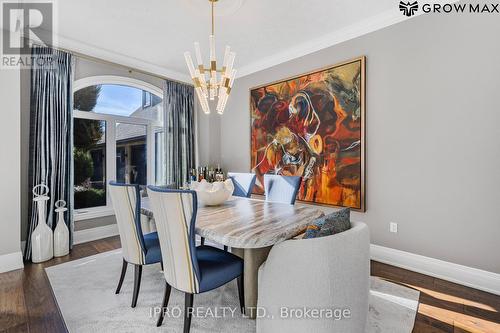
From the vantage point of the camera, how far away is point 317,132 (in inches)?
137

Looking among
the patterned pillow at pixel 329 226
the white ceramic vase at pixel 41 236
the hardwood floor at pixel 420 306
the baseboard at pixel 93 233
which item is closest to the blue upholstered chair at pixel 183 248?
the patterned pillow at pixel 329 226

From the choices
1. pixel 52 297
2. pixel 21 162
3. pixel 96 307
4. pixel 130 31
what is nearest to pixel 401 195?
pixel 96 307

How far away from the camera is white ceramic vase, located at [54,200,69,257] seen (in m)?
3.12

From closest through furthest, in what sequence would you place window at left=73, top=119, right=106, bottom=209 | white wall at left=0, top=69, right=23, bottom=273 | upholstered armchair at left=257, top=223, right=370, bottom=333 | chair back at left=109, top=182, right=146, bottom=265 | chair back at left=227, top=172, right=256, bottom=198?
upholstered armchair at left=257, top=223, right=370, bottom=333 < chair back at left=109, top=182, right=146, bottom=265 < white wall at left=0, top=69, right=23, bottom=273 < chair back at left=227, top=172, right=256, bottom=198 < window at left=73, top=119, right=106, bottom=209

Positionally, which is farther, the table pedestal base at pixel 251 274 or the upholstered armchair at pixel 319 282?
the table pedestal base at pixel 251 274

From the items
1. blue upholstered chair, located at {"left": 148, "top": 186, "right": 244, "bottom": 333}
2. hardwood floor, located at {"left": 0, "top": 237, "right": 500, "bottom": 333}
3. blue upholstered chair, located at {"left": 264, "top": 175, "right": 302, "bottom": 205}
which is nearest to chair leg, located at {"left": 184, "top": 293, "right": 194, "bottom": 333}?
blue upholstered chair, located at {"left": 148, "top": 186, "right": 244, "bottom": 333}

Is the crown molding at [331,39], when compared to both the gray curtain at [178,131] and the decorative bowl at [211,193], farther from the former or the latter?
the decorative bowl at [211,193]

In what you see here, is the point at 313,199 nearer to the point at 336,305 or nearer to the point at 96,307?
the point at 336,305

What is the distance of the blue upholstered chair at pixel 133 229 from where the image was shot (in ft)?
6.33

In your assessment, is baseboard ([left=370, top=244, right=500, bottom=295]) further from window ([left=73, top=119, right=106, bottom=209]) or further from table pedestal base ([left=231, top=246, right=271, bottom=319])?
window ([left=73, top=119, right=106, bottom=209])

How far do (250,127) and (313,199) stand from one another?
5.34 feet

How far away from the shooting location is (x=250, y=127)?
4367mm

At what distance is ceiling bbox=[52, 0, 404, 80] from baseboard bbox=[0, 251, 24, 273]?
2.58 m

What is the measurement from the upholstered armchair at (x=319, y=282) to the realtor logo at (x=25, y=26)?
3363 mm
